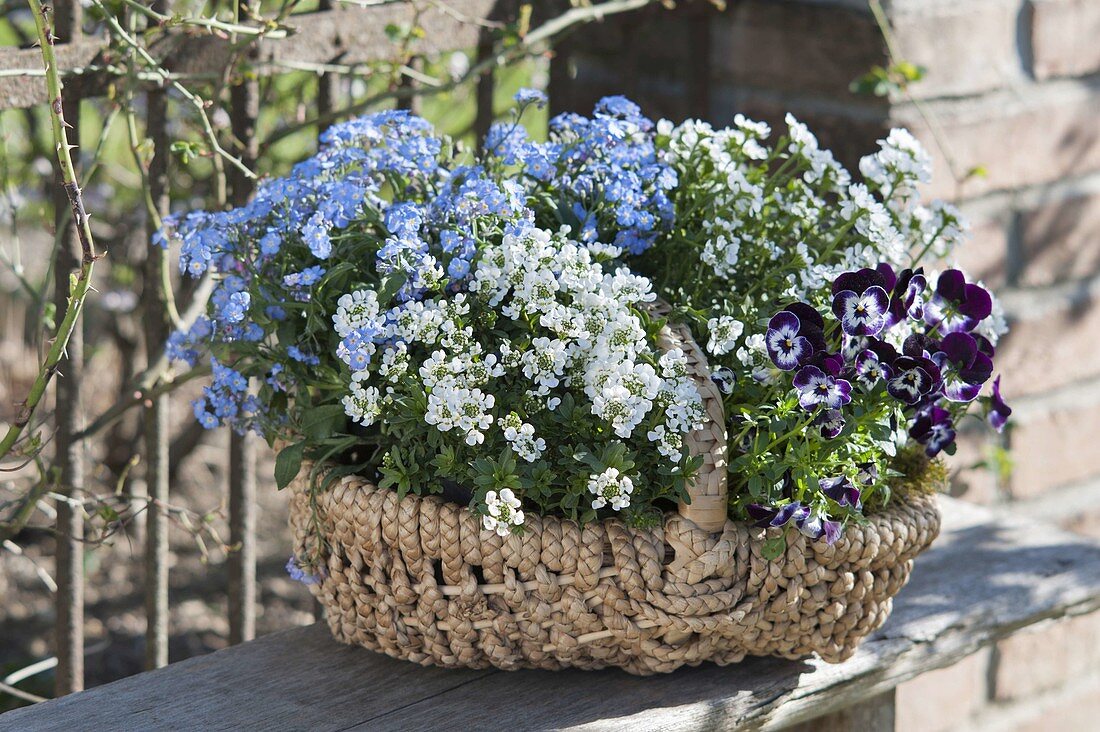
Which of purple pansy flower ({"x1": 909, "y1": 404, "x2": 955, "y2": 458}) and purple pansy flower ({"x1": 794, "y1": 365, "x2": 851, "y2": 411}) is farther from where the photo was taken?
purple pansy flower ({"x1": 909, "y1": 404, "x2": 955, "y2": 458})

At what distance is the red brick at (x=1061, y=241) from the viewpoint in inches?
73.2

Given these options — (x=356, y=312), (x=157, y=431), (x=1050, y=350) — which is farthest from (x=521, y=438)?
(x=1050, y=350)

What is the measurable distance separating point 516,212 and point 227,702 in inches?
20.8

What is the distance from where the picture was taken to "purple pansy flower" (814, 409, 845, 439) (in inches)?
41.4

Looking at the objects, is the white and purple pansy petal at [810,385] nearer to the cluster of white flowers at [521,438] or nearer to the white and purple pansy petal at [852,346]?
the white and purple pansy petal at [852,346]

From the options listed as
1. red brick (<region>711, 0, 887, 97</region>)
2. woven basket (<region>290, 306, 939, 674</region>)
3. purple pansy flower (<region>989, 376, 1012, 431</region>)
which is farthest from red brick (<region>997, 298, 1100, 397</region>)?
woven basket (<region>290, 306, 939, 674</region>)

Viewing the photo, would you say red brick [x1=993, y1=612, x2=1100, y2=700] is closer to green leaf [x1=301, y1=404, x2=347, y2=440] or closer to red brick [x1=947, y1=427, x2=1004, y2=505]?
red brick [x1=947, y1=427, x2=1004, y2=505]

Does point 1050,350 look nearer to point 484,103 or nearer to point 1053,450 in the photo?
point 1053,450

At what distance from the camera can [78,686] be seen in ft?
4.93

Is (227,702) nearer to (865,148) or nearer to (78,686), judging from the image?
(78,686)

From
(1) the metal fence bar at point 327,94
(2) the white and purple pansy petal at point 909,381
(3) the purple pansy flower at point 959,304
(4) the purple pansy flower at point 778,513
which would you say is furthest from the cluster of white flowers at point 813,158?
(1) the metal fence bar at point 327,94

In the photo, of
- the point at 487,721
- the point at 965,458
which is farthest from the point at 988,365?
the point at 965,458

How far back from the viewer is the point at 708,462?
41.8 inches

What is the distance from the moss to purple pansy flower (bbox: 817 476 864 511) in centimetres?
18
